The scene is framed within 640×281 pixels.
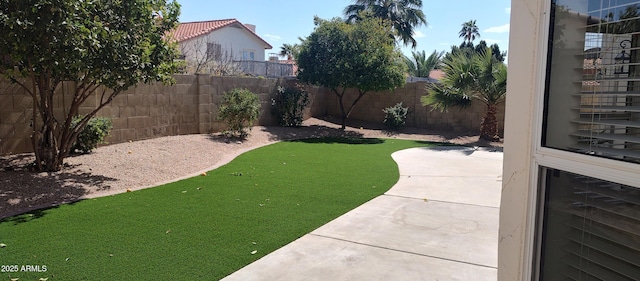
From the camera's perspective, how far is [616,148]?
1686 mm

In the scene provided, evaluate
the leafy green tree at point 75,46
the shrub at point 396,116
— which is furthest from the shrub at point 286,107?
the leafy green tree at point 75,46

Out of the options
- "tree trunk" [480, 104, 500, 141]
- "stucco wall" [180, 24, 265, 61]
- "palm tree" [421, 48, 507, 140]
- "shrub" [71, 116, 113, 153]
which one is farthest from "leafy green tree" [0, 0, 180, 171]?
"stucco wall" [180, 24, 265, 61]

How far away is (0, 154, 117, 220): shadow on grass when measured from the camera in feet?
19.2

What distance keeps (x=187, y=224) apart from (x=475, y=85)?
→ 35.8 ft

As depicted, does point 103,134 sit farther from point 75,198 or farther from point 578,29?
point 578,29

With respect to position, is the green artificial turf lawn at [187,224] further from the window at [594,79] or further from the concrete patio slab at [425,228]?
the window at [594,79]

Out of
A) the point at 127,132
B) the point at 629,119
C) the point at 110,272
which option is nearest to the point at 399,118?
the point at 127,132

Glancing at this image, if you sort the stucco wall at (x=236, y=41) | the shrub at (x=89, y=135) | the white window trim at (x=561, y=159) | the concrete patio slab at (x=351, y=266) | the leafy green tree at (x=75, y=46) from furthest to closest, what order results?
the stucco wall at (x=236, y=41)
the shrub at (x=89, y=135)
the leafy green tree at (x=75, y=46)
the concrete patio slab at (x=351, y=266)
the white window trim at (x=561, y=159)

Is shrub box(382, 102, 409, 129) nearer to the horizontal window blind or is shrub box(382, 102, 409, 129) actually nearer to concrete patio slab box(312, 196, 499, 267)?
concrete patio slab box(312, 196, 499, 267)

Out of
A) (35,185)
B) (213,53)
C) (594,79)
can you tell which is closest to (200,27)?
(213,53)

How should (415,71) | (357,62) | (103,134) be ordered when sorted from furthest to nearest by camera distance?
1. (415,71)
2. (357,62)
3. (103,134)

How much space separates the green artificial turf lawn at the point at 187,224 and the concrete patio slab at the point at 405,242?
0.28m

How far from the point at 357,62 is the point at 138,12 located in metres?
9.04

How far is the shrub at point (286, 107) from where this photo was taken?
1606 centimetres
